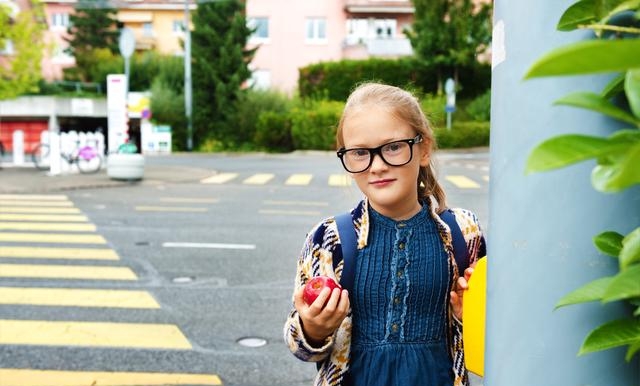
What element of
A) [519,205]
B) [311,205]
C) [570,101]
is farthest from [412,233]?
[311,205]

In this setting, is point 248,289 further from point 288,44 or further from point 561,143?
point 288,44

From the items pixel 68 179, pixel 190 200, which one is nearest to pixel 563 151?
pixel 190 200

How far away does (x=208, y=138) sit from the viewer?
35094 mm

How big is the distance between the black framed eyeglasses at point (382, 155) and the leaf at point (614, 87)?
98 cm

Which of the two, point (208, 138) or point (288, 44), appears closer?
point (208, 138)

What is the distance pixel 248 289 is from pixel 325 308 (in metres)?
4.65

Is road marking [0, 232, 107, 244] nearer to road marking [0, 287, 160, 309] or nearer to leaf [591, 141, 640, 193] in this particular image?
road marking [0, 287, 160, 309]

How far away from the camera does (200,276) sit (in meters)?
6.66

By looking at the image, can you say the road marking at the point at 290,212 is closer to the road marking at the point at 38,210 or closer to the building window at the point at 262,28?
the road marking at the point at 38,210

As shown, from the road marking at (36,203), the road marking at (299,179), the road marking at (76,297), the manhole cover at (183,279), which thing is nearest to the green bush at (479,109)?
the road marking at (299,179)

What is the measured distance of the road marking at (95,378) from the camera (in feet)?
13.2

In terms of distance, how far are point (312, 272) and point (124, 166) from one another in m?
14.3

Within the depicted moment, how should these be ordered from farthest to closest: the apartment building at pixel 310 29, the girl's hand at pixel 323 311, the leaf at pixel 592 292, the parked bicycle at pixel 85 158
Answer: the apartment building at pixel 310 29
the parked bicycle at pixel 85 158
the girl's hand at pixel 323 311
the leaf at pixel 592 292

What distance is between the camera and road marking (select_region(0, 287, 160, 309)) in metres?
5.64
